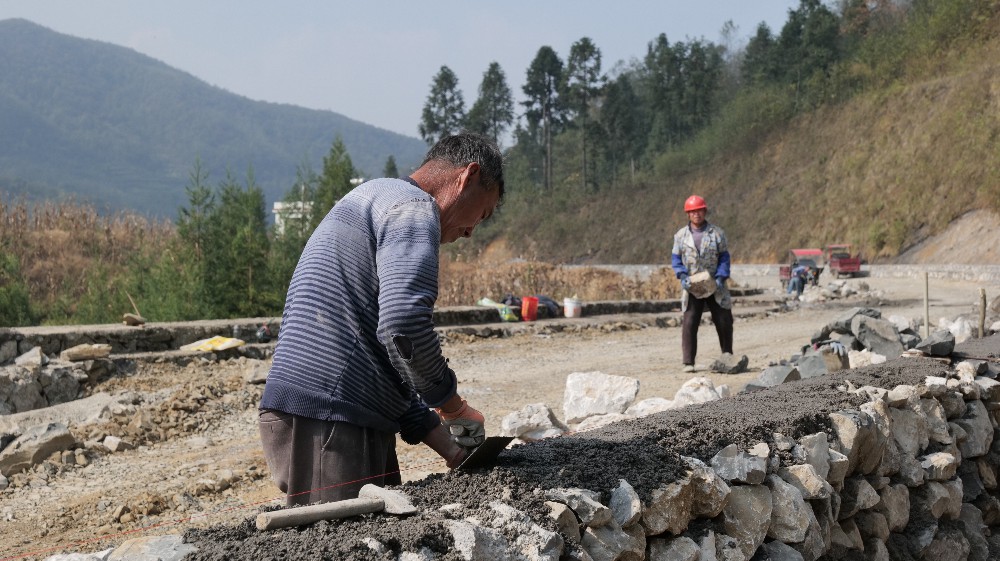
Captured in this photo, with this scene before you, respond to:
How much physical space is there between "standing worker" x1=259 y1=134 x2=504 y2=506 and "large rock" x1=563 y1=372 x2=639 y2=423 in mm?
3611

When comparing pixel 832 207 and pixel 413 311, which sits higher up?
pixel 832 207

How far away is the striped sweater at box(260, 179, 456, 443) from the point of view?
228 centimetres

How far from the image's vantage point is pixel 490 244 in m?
66.1

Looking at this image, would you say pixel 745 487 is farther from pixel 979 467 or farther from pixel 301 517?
pixel 979 467

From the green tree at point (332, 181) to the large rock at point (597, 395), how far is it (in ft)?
31.4

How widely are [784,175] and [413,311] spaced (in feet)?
165

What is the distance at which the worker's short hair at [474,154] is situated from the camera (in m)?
2.56

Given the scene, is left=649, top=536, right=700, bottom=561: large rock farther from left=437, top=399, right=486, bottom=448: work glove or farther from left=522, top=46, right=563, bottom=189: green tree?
left=522, top=46, right=563, bottom=189: green tree

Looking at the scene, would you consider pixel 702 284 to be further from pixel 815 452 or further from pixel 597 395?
pixel 815 452

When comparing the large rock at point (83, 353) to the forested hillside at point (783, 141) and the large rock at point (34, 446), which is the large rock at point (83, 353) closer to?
the large rock at point (34, 446)

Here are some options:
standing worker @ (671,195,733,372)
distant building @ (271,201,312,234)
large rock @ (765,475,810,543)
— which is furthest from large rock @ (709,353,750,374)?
distant building @ (271,201,312,234)

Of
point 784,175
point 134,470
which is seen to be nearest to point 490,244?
point 784,175

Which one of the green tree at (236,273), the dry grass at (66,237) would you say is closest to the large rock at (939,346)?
the green tree at (236,273)

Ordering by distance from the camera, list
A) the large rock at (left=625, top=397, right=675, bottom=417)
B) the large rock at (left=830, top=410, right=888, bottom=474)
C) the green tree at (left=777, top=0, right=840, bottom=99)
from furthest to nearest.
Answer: the green tree at (left=777, top=0, right=840, bottom=99), the large rock at (left=625, top=397, right=675, bottom=417), the large rock at (left=830, top=410, right=888, bottom=474)
